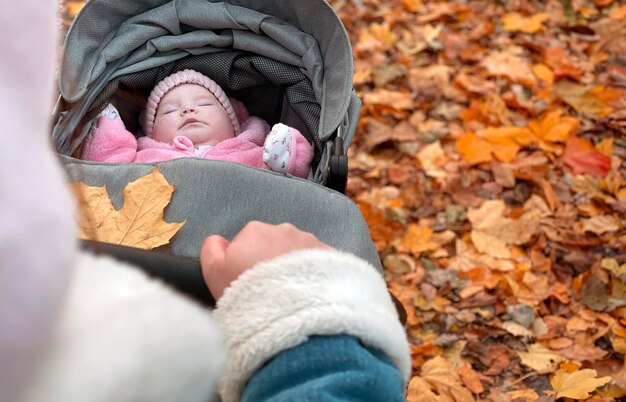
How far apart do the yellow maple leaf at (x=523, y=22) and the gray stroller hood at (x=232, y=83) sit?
5.30 ft

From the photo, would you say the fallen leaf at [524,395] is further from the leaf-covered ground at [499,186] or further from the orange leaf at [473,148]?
the orange leaf at [473,148]

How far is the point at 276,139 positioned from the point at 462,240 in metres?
0.85

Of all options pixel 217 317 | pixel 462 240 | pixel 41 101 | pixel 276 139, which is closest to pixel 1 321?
pixel 41 101

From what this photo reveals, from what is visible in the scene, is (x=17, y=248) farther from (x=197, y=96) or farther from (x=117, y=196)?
(x=197, y=96)

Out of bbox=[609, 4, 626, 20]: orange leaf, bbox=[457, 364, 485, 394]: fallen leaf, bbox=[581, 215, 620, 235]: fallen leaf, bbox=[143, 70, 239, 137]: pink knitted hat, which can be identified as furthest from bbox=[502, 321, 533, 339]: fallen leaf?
bbox=[609, 4, 626, 20]: orange leaf

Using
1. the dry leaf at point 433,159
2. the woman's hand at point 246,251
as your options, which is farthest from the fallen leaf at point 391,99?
the woman's hand at point 246,251

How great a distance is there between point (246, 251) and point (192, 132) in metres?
1.33

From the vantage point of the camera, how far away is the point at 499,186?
2461mm

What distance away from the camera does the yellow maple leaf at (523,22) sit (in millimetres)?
3197

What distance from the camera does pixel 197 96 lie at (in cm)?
205

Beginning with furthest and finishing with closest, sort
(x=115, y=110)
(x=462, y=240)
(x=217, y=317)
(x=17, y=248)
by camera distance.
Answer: (x=462, y=240), (x=115, y=110), (x=217, y=317), (x=17, y=248)

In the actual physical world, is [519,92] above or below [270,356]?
below

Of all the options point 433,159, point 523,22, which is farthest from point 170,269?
point 523,22

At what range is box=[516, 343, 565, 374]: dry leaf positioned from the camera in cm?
189
